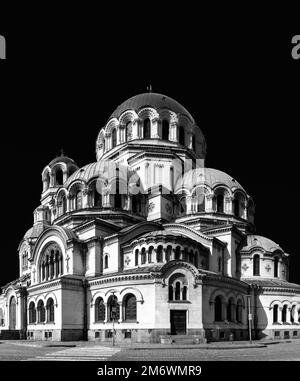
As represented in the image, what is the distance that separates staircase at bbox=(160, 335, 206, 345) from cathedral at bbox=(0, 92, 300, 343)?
0.27 feet

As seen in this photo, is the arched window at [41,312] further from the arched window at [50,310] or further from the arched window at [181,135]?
the arched window at [181,135]

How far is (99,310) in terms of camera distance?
45938mm

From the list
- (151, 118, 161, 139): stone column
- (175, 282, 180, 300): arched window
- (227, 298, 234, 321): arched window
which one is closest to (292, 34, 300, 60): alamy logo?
(175, 282, 180, 300): arched window

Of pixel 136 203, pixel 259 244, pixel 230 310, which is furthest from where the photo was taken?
pixel 136 203

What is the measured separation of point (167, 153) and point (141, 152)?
9.92ft

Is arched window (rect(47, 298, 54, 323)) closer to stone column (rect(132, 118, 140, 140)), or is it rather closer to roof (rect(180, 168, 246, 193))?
roof (rect(180, 168, 246, 193))

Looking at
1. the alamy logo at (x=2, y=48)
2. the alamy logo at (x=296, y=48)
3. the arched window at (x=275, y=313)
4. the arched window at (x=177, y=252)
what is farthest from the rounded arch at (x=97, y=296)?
the alamy logo at (x=296, y=48)

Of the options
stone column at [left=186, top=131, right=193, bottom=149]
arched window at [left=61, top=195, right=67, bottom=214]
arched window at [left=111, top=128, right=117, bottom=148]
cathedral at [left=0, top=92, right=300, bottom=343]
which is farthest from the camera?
arched window at [left=111, top=128, right=117, bottom=148]

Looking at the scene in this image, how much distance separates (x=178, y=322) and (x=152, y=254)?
6.65 meters

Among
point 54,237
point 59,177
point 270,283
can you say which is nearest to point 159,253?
point 54,237

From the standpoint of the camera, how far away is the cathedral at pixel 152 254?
42.2 meters

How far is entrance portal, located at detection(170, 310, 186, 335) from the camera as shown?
41.2 m

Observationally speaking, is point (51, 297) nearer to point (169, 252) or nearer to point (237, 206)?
point (169, 252)
